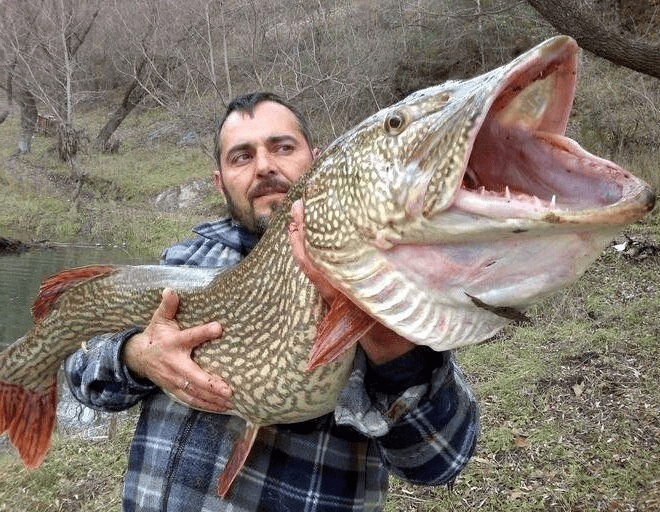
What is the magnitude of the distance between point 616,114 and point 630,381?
6.91 metres

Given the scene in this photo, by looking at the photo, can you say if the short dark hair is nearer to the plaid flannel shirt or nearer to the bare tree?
the plaid flannel shirt

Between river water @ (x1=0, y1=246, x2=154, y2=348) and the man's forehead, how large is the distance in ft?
16.2

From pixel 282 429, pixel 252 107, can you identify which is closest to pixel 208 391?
pixel 282 429

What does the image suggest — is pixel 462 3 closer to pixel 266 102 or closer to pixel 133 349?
pixel 266 102

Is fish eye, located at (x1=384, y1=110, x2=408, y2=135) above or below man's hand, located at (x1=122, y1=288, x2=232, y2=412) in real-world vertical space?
above

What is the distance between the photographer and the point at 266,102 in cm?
238

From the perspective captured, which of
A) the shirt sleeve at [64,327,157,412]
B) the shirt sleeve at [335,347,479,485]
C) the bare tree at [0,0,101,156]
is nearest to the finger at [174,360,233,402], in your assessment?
the shirt sleeve at [64,327,157,412]

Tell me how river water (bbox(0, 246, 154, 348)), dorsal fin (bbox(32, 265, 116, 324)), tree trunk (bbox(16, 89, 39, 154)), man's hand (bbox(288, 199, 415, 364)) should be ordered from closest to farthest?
man's hand (bbox(288, 199, 415, 364))
dorsal fin (bbox(32, 265, 116, 324))
river water (bbox(0, 246, 154, 348))
tree trunk (bbox(16, 89, 39, 154))

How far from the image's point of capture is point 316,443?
1724 millimetres

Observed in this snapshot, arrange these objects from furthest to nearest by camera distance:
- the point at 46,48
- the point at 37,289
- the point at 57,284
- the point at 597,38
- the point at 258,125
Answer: the point at 46,48, the point at 37,289, the point at 597,38, the point at 258,125, the point at 57,284

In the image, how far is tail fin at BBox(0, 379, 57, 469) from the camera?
2.24 meters

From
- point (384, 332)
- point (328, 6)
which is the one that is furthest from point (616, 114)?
point (384, 332)

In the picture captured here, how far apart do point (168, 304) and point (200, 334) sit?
0.16 m

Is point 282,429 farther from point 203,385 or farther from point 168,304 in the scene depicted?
point 168,304
